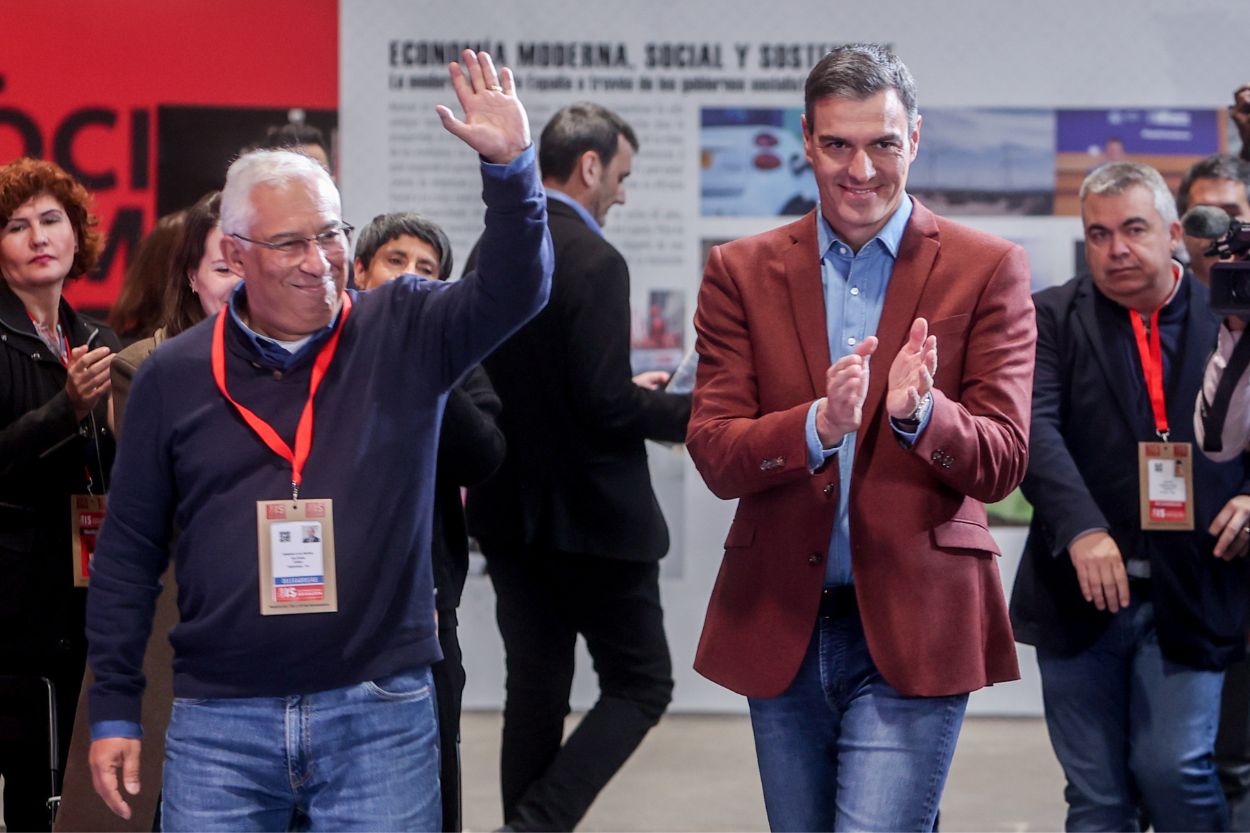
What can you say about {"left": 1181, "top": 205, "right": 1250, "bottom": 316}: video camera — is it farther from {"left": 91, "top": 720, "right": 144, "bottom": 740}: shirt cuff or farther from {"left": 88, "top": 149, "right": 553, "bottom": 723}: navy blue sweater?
{"left": 91, "top": 720, "right": 144, "bottom": 740}: shirt cuff

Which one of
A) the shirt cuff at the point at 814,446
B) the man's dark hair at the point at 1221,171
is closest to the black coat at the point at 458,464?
the shirt cuff at the point at 814,446

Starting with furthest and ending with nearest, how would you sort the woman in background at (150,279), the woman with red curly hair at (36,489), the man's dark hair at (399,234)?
1. the woman in background at (150,279)
2. the man's dark hair at (399,234)
3. the woman with red curly hair at (36,489)

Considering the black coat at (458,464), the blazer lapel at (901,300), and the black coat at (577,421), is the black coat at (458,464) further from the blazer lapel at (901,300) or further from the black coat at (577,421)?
the blazer lapel at (901,300)

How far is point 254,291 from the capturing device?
216 centimetres

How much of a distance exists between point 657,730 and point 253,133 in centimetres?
262

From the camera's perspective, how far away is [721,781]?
4.83m

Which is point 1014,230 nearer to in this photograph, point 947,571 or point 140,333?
point 140,333

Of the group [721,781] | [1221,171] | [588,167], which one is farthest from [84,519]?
[1221,171]

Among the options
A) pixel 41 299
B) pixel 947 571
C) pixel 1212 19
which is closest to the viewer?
pixel 947 571

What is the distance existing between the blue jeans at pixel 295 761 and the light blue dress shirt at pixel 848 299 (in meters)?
0.68

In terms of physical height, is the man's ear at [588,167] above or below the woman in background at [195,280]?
above

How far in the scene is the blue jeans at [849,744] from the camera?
2.18m

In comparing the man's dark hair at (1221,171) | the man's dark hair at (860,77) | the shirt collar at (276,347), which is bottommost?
the shirt collar at (276,347)

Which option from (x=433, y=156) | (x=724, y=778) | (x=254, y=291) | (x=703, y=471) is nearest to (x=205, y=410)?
(x=254, y=291)
